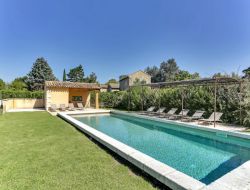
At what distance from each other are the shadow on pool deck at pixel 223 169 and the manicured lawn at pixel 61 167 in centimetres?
194

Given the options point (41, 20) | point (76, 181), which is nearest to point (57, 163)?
point (76, 181)

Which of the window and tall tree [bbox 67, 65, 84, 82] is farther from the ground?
tall tree [bbox 67, 65, 84, 82]

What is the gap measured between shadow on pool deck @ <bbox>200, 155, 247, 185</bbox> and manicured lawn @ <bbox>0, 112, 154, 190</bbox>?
1936 millimetres

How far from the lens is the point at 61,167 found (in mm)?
5133

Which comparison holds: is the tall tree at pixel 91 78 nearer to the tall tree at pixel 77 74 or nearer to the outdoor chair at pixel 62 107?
the tall tree at pixel 77 74

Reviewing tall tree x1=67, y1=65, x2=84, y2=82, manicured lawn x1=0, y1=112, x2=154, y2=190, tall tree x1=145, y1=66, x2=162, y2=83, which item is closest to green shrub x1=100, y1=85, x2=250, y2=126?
manicured lawn x1=0, y1=112, x2=154, y2=190

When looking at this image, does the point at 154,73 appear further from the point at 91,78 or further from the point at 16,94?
the point at 16,94

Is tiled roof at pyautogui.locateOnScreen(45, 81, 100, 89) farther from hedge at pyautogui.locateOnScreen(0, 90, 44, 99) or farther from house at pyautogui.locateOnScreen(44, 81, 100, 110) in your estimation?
hedge at pyautogui.locateOnScreen(0, 90, 44, 99)

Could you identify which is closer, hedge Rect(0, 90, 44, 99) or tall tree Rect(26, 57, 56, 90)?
hedge Rect(0, 90, 44, 99)

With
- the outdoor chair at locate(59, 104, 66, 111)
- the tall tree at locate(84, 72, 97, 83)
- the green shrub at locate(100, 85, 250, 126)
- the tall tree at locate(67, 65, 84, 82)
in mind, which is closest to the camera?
the green shrub at locate(100, 85, 250, 126)

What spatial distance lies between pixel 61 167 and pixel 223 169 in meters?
4.74

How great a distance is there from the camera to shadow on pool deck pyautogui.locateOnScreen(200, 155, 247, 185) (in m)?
5.10

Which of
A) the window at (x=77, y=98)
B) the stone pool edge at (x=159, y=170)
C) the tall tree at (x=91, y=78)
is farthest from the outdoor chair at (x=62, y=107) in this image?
the tall tree at (x=91, y=78)

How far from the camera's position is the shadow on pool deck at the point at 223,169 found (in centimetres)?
510
